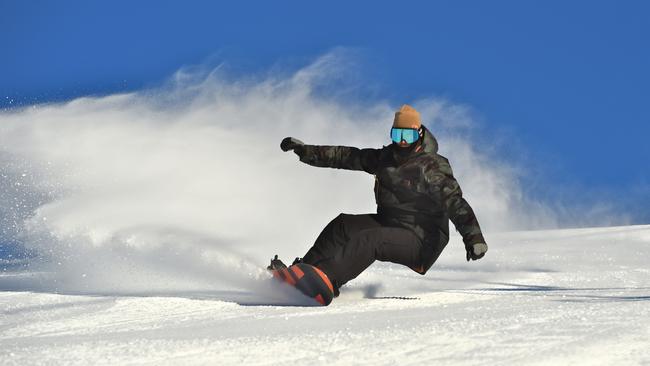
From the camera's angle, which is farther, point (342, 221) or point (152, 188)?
point (152, 188)

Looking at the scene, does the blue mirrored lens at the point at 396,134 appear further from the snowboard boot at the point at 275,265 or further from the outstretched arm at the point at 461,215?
the snowboard boot at the point at 275,265

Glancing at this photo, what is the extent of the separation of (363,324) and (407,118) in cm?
232

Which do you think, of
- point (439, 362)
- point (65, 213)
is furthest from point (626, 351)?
point (65, 213)

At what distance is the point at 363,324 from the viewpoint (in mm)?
4988

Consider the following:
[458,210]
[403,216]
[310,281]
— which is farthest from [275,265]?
[458,210]

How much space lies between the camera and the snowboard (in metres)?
6.49

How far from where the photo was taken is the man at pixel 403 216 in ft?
22.4

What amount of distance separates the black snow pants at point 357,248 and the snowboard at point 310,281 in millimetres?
171

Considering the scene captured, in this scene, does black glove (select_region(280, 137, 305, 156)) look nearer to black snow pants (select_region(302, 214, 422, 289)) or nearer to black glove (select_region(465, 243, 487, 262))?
black snow pants (select_region(302, 214, 422, 289))

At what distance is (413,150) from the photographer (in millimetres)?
6902

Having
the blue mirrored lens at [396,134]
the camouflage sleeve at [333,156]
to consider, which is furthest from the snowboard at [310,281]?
the blue mirrored lens at [396,134]

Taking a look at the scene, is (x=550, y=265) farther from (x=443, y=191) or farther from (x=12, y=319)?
(x=12, y=319)

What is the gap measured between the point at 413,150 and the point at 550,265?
401cm

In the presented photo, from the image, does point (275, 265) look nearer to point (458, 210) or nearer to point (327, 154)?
point (327, 154)
